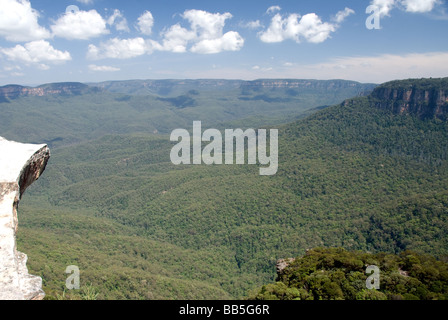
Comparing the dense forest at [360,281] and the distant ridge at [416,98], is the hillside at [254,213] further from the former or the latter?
the dense forest at [360,281]

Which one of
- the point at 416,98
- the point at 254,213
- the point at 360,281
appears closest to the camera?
the point at 360,281

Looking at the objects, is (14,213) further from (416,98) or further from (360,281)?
(416,98)

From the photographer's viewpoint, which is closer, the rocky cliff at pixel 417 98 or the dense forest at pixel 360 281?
the dense forest at pixel 360 281

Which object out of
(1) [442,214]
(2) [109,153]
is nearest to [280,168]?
(1) [442,214]

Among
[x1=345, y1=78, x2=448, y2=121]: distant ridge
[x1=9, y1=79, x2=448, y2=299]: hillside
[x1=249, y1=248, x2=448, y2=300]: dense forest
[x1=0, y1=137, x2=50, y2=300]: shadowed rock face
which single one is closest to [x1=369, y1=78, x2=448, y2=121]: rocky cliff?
[x1=345, y1=78, x2=448, y2=121]: distant ridge

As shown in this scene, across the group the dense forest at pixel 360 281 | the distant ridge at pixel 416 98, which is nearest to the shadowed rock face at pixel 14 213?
the dense forest at pixel 360 281

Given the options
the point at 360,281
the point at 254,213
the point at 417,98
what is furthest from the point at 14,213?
the point at 417,98
